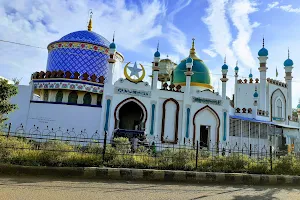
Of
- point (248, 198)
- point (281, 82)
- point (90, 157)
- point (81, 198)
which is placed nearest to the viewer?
point (81, 198)

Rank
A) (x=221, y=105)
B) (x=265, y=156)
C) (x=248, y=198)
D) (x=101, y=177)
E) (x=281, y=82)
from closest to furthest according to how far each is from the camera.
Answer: (x=248, y=198) < (x=101, y=177) < (x=265, y=156) < (x=221, y=105) < (x=281, y=82)

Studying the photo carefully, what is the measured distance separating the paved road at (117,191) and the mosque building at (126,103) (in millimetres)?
6972

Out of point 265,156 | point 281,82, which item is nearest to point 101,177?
point 265,156

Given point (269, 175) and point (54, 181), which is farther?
point (269, 175)

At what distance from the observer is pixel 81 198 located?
461 cm


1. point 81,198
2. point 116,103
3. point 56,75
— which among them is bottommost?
point 81,198

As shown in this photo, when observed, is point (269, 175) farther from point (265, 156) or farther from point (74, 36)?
point (74, 36)

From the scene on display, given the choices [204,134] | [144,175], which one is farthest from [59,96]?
[144,175]

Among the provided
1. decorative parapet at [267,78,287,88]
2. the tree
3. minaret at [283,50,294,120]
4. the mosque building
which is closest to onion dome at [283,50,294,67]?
minaret at [283,50,294,120]

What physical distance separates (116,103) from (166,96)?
2.90m

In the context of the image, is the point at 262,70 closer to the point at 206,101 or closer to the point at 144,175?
the point at 206,101

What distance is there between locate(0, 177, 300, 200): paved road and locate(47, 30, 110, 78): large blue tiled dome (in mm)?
12426

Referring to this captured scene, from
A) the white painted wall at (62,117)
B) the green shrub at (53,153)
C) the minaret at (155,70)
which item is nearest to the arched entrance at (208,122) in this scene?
the minaret at (155,70)

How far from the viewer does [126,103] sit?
14445mm
